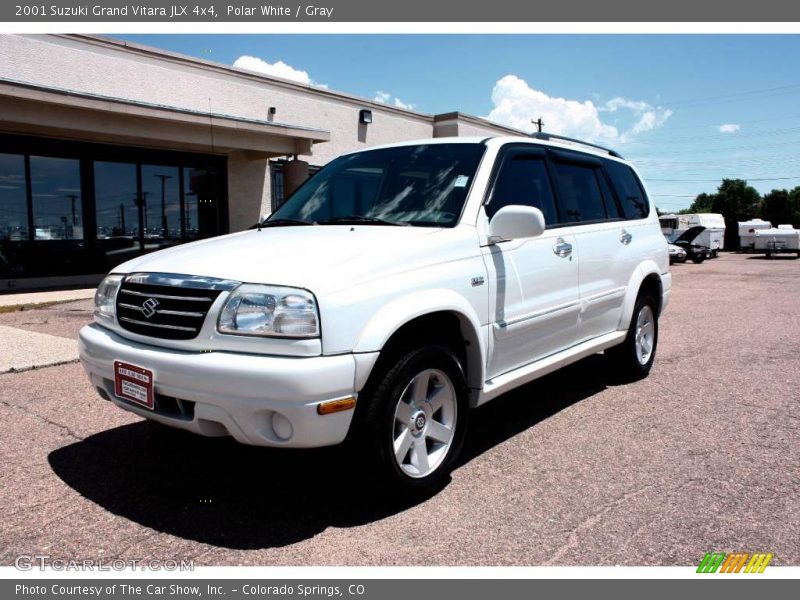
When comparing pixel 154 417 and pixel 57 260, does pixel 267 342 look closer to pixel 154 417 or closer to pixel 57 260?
pixel 154 417

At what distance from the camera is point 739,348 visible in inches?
292

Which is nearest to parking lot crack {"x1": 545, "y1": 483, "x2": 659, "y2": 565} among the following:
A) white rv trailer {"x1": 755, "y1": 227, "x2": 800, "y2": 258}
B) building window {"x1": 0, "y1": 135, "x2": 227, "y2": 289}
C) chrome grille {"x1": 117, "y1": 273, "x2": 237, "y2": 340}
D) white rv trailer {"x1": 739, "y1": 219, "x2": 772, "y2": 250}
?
chrome grille {"x1": 117, "y1": 273, "x2": 237, "y2": 340}

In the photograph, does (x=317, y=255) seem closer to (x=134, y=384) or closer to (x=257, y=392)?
(x=257, y=392)

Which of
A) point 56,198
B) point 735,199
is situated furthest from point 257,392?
point 735,199

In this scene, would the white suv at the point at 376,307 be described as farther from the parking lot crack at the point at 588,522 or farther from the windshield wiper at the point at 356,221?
the parking lot crack at the point at 588,522

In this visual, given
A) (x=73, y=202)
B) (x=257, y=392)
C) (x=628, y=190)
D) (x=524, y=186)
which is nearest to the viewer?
(x=257, y=392)

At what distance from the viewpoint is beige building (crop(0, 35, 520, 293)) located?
12.4 m

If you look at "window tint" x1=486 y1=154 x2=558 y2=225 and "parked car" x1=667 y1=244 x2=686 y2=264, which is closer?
"window tint" x1=486 y1=154 x2=558 y2=225

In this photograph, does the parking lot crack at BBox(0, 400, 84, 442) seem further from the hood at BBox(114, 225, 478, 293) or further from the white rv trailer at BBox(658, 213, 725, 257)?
the white rv trailer at BBox(658, 213, 725, 257)

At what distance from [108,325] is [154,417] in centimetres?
68

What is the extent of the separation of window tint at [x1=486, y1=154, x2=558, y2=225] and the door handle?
5.9 inches

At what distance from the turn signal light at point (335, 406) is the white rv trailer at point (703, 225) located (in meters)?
33.9

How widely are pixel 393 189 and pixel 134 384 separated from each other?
1930 millimetres

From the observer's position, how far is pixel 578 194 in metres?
4.92
